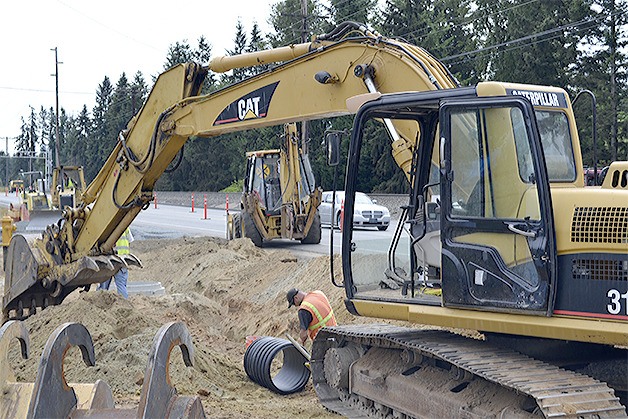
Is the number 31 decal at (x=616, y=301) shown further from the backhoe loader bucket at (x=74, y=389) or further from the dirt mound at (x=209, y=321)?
the dirt mound at (x=209, y=321)

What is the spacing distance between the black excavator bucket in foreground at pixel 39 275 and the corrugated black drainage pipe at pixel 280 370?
8.49 ft

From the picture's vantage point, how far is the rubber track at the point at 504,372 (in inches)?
193

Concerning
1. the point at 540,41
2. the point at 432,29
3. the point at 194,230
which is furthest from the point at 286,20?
the point at 194,230

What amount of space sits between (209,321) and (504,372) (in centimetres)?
849

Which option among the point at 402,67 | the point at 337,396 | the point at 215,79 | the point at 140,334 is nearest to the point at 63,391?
the point at 337,396

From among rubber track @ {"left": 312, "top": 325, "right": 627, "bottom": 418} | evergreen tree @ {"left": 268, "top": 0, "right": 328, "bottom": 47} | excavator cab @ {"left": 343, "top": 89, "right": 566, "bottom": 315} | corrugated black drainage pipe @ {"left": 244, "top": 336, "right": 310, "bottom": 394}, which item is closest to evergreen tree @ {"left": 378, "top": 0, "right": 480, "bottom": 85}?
evergreen tree @ {"left": 268, "top": 0, "right": 328, "bottom": 47}

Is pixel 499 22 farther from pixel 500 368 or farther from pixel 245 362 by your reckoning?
pixel 500 368

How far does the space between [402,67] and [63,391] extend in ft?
14.2

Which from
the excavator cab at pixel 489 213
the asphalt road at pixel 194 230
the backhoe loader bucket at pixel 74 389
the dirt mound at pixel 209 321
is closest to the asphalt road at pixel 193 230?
the asphalt road at pixel 194 230

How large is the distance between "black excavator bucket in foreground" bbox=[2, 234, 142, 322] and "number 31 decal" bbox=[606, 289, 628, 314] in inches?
276

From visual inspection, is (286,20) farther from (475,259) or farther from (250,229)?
(475,259)

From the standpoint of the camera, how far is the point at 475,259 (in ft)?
18.4

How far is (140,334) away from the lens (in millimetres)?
10000

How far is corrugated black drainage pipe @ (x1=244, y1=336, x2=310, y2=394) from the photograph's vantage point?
884 centimetres
